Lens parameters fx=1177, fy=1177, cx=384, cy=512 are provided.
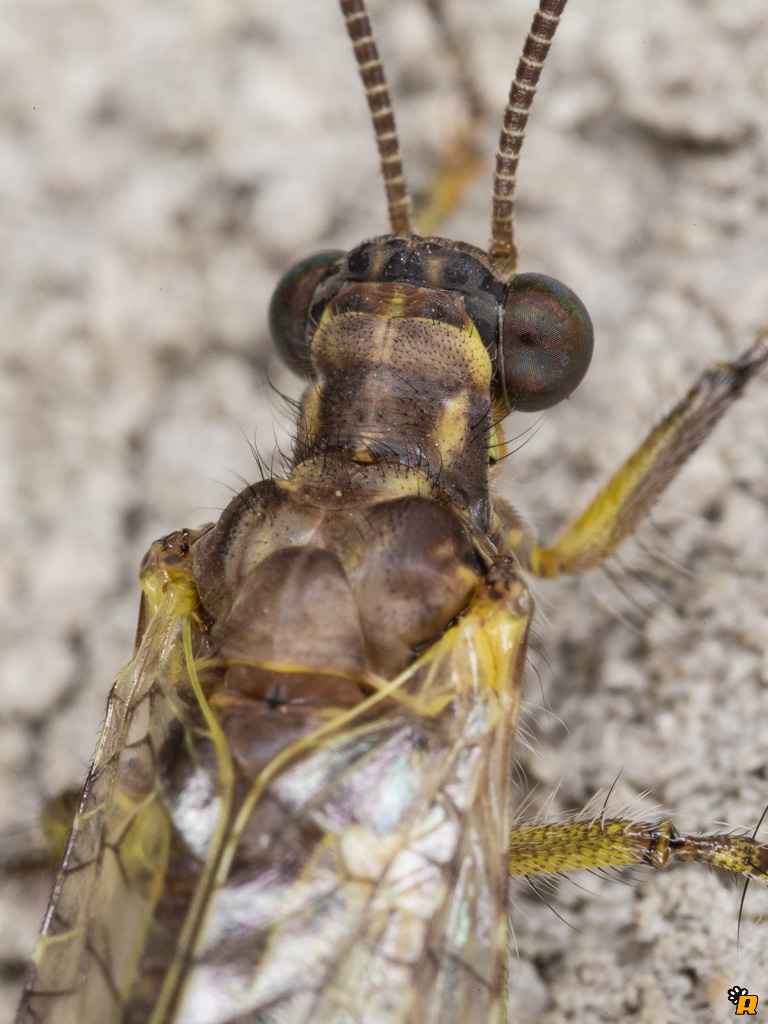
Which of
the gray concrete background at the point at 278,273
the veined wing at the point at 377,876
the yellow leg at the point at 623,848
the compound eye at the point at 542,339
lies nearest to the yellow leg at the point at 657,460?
the gray concrete background at the point at 278,273

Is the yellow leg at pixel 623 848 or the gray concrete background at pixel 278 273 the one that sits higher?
the gray concrete background at pixel 278 273

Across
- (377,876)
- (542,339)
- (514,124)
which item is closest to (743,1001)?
(377,876)

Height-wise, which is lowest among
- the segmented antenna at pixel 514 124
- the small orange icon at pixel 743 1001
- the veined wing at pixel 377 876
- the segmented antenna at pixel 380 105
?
the small orange icon at pixel 743 1001

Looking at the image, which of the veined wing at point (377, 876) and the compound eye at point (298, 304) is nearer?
the veined wing at point (377, 876)

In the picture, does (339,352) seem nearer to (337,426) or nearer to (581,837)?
(337,426)

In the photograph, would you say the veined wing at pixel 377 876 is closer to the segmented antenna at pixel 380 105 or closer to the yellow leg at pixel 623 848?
the yellow leg at pixel 623 848

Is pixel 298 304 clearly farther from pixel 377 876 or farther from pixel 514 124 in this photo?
pixel 377 876

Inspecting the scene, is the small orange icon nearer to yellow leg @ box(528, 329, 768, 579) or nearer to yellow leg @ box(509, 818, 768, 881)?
yellow leg @ box(509, 818, 768, 881)

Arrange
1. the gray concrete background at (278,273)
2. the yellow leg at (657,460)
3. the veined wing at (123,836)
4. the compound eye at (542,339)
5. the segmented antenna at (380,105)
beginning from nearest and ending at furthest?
1. the veined wing at (123,836)
2. the compound eye at (542,339)
3. the yellow leg at (657,460)
4. the segmented antenna at (380,105)
5. the gray concrete background at (278,273)
